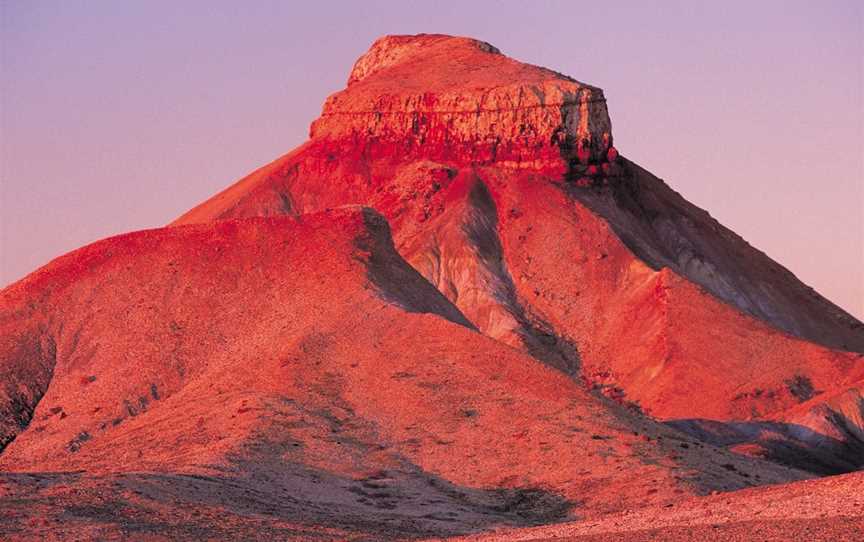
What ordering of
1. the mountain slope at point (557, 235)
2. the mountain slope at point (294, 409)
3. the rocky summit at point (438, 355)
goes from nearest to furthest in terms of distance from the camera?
the rocky summit at point (438, 355)
the mountain slope at point (294, 409)
the mountain slope at point (557, 235)

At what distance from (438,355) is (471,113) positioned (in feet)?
205

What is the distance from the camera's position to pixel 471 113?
12962cm

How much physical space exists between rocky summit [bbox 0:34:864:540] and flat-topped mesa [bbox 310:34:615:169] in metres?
0.24

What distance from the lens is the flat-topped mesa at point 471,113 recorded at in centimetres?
12738

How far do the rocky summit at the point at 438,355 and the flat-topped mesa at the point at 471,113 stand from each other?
0.24 meters

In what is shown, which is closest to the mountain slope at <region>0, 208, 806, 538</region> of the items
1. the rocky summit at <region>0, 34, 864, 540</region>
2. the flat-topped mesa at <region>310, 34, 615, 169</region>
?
the rocky summit at <region>0, 34, 864, 540</region>

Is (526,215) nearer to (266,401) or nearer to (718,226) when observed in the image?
(718,226)

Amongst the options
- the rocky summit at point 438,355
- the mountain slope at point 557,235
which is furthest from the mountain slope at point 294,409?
the mountain slope at point 557,235

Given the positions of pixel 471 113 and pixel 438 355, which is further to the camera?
pixel 471 113

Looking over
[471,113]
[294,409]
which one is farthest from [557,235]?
[294,409]

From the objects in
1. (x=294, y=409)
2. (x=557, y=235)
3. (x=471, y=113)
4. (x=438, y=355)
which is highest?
(x=471, y=113)

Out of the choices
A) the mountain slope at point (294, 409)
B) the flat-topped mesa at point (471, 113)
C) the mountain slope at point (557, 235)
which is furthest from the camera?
the flat-topped mesa at point (471, 113)

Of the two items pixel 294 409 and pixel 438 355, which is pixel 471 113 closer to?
pixel 438 355

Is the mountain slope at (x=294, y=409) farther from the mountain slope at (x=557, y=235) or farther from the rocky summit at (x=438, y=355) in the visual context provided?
the mountain slope at (x=557, y=235)
